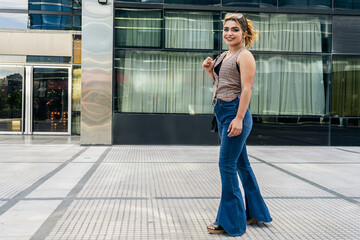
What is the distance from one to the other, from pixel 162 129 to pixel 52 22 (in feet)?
19.2

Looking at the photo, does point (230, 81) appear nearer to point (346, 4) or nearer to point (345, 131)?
point (345, 131)

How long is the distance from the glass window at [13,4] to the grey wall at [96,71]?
13.4 feet

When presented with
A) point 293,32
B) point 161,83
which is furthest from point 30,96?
point 293,32

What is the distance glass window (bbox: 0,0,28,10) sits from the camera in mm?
13219

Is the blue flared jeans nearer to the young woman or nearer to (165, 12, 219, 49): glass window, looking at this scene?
the young woman

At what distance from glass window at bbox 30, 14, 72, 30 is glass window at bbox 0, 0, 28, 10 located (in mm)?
551

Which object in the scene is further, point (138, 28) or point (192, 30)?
point (192, 30)

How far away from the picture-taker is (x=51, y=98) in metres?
13.8

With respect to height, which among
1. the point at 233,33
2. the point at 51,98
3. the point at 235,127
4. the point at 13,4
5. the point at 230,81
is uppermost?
the point at 13,4

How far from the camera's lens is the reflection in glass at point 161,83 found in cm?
1091

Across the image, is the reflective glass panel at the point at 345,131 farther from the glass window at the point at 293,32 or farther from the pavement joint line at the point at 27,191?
the pavement joint line at the point at 27,191

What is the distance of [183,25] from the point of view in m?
11.1

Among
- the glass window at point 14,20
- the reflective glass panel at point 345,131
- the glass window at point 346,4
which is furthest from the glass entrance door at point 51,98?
the glass window at point 346,4

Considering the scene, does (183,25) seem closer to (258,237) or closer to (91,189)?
(91,189)
